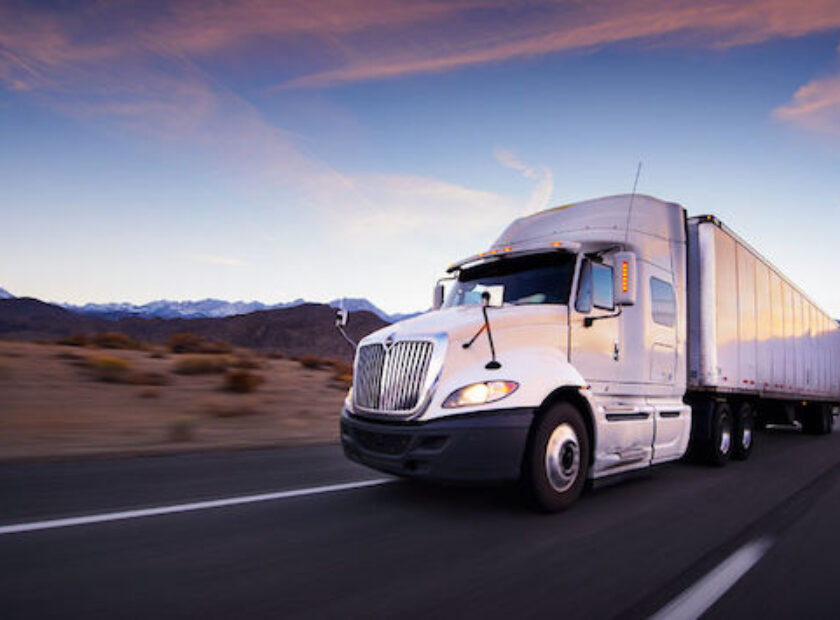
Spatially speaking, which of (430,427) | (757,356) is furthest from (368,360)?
(757,356)

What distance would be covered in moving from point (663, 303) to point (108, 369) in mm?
11671

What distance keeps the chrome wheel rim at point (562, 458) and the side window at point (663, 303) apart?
223cm

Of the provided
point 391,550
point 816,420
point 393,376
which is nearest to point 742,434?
point 393,376

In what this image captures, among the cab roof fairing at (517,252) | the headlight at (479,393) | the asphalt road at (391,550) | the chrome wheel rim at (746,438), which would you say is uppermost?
the cab roof fairing at (517,252)

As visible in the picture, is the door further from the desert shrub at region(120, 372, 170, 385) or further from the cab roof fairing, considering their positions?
the desert shrub at region(120, 372, 170, 385)

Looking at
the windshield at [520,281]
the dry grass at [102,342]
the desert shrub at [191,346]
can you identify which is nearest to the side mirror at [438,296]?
the windshield at [520,281]

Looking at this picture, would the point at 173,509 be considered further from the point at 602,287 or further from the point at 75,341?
the point at 75,341

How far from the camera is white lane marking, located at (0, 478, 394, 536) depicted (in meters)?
3.91

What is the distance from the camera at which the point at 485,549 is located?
12.5 feet

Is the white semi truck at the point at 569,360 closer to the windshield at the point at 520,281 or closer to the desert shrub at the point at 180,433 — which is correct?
the windshield at the point at 520,281

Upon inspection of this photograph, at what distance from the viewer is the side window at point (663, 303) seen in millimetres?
6505

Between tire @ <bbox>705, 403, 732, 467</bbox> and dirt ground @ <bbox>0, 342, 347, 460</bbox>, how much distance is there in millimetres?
5937

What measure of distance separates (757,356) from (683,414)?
3.55 metres

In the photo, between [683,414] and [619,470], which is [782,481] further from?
[619,470]
